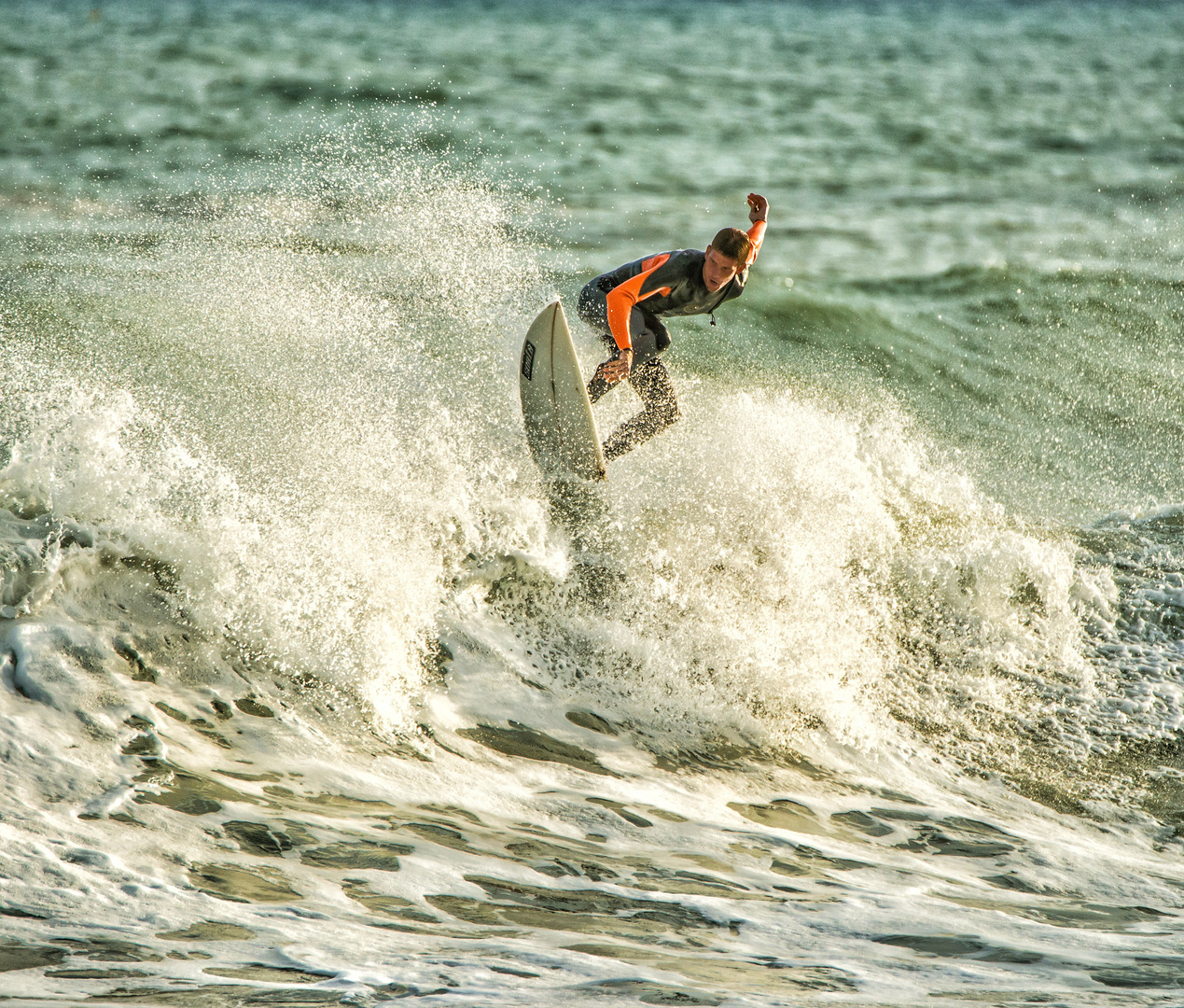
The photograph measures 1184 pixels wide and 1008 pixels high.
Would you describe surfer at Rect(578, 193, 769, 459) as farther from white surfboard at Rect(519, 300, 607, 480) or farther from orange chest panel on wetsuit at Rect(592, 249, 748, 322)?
white surfboard at Rect(519, 300, 607, 480)

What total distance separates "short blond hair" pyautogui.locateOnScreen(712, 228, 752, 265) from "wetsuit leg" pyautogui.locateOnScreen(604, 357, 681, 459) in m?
1.20

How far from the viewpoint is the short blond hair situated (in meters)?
6.54

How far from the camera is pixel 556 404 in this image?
7242mm

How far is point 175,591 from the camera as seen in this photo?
20.5 feet

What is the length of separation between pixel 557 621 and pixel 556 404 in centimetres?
154

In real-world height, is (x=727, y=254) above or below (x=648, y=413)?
above

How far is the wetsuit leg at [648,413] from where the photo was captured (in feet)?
24.9

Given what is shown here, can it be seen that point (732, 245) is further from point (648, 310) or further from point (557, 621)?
point (557, 621)

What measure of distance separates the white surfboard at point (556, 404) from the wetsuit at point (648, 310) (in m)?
0.24

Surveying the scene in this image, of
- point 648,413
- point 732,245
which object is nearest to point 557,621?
point 648,413

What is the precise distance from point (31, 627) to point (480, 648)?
2512 mm

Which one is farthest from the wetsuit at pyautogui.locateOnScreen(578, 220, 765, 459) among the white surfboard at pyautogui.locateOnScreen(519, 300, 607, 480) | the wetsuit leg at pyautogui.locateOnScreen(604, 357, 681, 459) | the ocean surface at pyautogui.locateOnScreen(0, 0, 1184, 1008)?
the ocean surface at pyautogui.locateOnScreen(0, 0, 1184, 1008)

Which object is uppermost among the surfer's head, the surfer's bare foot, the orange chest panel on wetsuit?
the surfer's head

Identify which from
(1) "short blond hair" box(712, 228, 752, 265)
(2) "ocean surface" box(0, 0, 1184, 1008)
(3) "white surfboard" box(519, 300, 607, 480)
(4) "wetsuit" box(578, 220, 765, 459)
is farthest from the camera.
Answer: (3) "white surfboard" box(519, 300, 607, 480)
